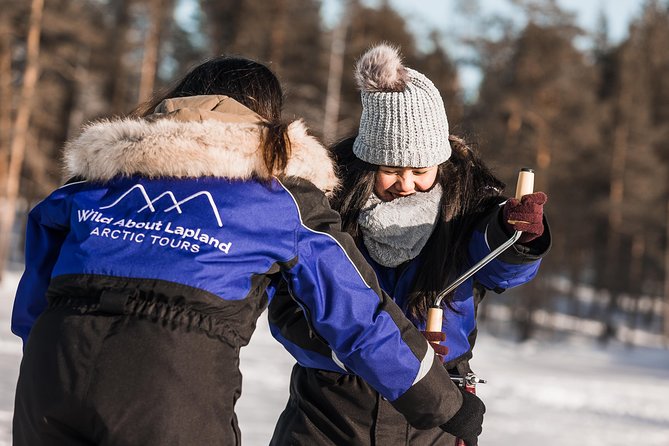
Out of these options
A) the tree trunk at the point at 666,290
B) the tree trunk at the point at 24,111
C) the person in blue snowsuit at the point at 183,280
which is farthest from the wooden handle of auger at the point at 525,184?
the tree trunk at the point at 666,290

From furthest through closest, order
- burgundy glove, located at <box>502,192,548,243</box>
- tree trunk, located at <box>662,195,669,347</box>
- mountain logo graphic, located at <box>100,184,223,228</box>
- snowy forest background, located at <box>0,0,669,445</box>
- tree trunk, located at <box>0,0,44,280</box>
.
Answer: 1. tree trunk, located at <box>662,195,669,347</box>
2. snowy forest background, located at <box>0,0,669,445</box>
3. tree trunk, located at <box>0,0,44,280</box>
4. burgundy glove, located at <box>502,192,548,243</box>
5. mountain logo graphic, located at <box>100,184,223,228</box>

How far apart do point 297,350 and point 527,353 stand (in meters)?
15.5

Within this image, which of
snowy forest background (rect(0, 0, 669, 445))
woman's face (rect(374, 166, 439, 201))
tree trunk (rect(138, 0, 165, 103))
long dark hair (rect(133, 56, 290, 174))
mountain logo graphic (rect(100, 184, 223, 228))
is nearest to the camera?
mountain logo graphic (rect(100, 184, 223, 228))

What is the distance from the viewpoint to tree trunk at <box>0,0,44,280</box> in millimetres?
17266

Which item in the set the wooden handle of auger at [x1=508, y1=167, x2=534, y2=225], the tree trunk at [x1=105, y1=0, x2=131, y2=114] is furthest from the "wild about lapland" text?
the tree trunk at [x1=105, y1=0, x2=131, y2=114]

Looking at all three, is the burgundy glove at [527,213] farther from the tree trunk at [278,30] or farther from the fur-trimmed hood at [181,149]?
the tree trunk at [278,30]

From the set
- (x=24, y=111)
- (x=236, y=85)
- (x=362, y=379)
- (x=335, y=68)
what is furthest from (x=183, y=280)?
(x=335, y=68)

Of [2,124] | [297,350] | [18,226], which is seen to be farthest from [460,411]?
[18,226]

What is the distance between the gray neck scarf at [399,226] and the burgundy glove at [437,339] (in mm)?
290

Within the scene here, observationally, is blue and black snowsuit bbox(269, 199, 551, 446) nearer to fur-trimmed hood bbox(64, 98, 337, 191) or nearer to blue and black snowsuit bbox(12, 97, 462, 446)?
blue and black snowsuit bbox(12, 97, 462, 446)

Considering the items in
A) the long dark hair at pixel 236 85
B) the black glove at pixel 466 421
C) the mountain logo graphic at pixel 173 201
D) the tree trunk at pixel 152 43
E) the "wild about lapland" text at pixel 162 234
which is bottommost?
the black glove at pixel 466 421

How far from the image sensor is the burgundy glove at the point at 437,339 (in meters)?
2.18

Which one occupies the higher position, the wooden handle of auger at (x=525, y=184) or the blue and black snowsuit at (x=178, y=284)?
the wooden handle of auger at (x=525, y=184)

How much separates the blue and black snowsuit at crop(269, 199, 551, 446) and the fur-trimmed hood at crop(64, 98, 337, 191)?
2.23 feet
